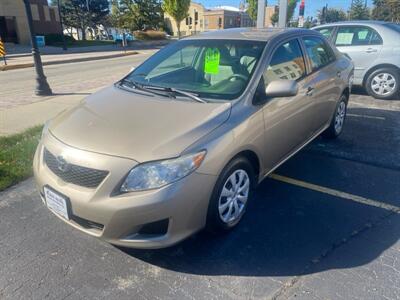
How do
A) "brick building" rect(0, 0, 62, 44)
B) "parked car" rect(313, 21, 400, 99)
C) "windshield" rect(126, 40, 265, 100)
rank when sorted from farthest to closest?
1. "brick building" rect(0, 0, 62, 44)
2. "parked car" rect(313, 21, 400, 99)
3. "windshield" rect(126, 40, 265, 100)

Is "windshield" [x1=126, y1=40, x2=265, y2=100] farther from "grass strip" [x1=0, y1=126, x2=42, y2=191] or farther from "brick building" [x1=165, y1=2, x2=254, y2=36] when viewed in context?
"brick building" [x1=165, y1=2, x2=254, y2=36]

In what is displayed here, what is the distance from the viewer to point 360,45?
780 cm

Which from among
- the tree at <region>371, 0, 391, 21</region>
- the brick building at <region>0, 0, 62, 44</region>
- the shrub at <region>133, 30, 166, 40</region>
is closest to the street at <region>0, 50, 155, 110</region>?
the brick building at <region>0, 0, 62, 44</region>

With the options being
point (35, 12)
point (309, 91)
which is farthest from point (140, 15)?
point (309, 91)

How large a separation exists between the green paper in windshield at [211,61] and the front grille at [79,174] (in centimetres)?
167

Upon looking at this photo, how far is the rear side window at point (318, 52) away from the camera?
4176 mm

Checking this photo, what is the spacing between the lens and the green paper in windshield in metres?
3.42

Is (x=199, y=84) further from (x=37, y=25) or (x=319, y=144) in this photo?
(x=37, y=25)

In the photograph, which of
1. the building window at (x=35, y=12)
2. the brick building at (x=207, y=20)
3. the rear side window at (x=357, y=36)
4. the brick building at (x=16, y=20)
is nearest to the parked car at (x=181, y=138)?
the rear side window at (x=357, y=36)

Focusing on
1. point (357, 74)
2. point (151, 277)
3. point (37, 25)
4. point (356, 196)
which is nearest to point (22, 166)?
point (151, 277)

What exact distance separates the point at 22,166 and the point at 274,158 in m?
3.18

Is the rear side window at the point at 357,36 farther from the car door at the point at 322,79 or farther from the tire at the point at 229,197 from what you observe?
the tire at the point at 229,197

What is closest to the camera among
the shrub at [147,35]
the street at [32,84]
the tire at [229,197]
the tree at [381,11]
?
the tire at [229,197]

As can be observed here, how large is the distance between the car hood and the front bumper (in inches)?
4.4
